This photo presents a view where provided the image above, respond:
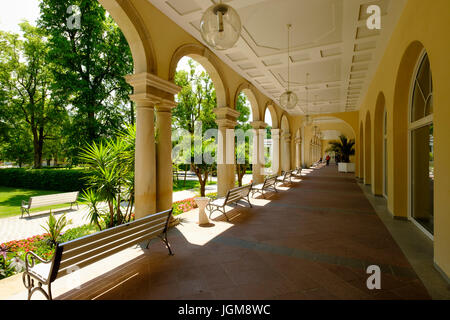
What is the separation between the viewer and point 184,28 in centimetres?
556

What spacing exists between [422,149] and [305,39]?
4.15 m

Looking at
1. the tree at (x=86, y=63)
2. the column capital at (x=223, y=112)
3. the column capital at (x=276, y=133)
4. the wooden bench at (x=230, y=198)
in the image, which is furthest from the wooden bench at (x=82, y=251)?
the column capital at (x=276, y=133)

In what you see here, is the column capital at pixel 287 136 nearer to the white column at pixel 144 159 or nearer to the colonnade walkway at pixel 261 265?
the colonnade walkway at pixel 261 265

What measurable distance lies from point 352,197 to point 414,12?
6.28 meters

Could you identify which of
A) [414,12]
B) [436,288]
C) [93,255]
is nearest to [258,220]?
[436,288]

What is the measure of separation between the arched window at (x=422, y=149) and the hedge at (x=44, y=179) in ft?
44.6

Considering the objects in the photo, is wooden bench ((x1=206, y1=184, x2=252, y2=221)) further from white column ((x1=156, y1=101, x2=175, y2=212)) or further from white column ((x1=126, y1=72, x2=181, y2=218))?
white column ((x1=126, y1=72, x2=181, y2=218))

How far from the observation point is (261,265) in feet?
10.6

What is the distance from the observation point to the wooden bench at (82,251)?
2211 mm

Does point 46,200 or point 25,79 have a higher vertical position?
point 25,79

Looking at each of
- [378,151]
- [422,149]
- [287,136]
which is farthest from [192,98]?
[422,149]

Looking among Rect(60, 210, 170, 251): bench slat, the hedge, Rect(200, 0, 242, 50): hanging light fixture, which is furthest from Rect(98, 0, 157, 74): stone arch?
the hedge

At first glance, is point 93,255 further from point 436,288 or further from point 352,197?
point 352,197

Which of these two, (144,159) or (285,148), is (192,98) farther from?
(144,159)
